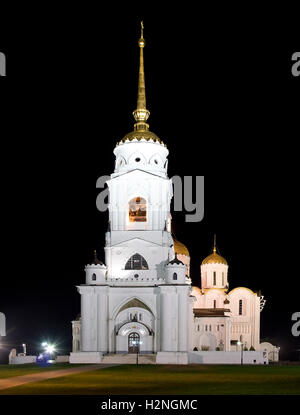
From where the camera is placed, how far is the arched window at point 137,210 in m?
68.1

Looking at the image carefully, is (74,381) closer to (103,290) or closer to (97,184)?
(103,290)

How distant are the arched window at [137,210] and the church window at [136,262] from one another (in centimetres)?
386

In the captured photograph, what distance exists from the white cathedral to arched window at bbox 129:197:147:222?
95mm

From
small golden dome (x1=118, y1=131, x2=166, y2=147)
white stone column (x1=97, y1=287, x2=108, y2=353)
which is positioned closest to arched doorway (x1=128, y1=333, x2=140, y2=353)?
white stone column (x1=97, y1=287, x2=108, y2=353)

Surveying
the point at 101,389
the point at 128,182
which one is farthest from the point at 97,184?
the point at 101,389

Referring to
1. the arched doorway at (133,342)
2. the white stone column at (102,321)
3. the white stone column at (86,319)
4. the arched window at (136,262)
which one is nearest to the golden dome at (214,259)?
the arched window at (136,262)

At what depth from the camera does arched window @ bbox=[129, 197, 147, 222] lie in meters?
68.1

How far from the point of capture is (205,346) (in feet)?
254

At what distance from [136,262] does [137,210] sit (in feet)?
17.3

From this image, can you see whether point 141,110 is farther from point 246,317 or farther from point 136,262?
point 246,317

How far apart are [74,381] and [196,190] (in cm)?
3593

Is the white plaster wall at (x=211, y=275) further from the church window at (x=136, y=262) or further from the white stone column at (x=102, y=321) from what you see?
the white stone column at (x=102, y=321)
